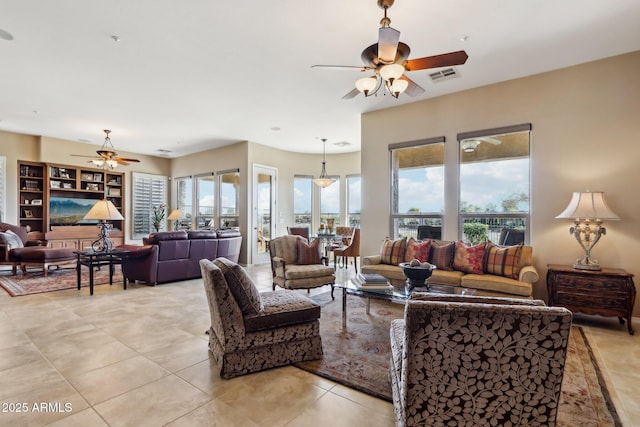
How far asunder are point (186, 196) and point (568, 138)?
941 cm

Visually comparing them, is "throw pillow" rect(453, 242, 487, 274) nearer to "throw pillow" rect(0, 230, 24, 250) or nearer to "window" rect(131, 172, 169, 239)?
"throw pillow" rect(0, 230, 24, 250)

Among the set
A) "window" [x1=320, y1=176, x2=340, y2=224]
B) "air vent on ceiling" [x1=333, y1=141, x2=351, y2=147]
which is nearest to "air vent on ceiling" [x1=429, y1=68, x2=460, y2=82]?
"air vent on ceiling" [x1=333, y1=141, x2=351, y2=147]

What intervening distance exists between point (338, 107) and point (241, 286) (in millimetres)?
4050

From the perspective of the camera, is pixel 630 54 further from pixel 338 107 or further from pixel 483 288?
pixel 338 107

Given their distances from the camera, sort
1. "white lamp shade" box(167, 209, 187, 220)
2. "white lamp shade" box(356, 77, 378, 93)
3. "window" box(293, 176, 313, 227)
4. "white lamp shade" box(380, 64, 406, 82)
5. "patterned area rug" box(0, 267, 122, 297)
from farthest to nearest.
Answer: "white lamp shade" box(167, 209, 187, 220), "window" box(293, 176, 313, 227), "patterned area rug" box(0, 267, 122, 297), "white lamp shade" box(356, 77, 378, 93), "white lamp shade" box(380, 64, 406, 82)

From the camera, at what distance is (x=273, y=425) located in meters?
1.78

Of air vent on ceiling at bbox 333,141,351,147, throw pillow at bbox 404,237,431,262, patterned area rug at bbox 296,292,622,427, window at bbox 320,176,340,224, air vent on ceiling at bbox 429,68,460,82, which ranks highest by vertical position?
air vent on ceiling at bbox 429,68,460,82

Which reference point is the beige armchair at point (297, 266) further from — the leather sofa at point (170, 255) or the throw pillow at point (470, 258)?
the leather sofa at point (170, 255)

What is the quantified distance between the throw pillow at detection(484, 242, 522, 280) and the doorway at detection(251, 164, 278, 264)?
220 inches

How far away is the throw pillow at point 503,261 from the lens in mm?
3768

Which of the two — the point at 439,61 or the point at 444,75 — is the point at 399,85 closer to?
the point at 439,61

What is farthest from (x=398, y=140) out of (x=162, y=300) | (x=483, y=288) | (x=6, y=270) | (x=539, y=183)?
(x=6, y=270)

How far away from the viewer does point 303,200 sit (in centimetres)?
926

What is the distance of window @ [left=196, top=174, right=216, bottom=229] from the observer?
8883 mm
